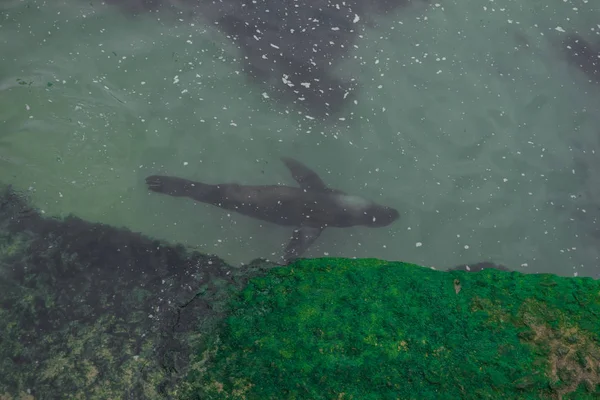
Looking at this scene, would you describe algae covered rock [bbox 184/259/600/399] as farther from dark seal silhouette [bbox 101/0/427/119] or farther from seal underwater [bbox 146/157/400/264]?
dark seal silhouette [bbox 101/0/427/119]

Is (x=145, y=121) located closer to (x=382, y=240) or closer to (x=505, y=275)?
(x=382, y=240)

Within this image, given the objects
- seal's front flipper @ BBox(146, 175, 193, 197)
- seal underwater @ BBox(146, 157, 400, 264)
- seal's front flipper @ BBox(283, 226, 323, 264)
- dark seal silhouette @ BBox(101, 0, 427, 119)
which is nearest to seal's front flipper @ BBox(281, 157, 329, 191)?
seal underwater @ BBox(146, 157, 400, 264)

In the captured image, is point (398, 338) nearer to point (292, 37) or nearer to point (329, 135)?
point (329, 135)

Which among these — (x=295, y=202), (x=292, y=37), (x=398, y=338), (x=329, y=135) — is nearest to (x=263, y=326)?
(x=398, y=338)

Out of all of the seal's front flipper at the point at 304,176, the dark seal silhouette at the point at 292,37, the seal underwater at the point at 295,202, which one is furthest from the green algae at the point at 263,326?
the dark seal silhouette at the point at 292,37

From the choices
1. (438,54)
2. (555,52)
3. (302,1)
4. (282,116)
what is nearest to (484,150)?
(438,54)

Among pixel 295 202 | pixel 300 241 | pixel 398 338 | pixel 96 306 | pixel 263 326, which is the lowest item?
pixel 96 306
